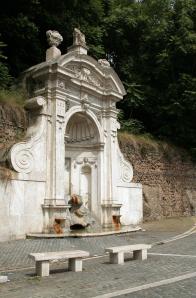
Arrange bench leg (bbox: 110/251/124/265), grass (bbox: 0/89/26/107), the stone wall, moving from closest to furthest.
Answer: bench leg (bbox: 110/251/124/265)
grass (bbox: 0/89/26/107)
the stone wall

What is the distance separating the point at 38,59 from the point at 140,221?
911 centimetres

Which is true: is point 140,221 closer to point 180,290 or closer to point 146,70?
point 146,70

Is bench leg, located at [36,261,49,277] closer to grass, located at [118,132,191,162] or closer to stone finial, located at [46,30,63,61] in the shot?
stone finial, located at [46,30,63,61]

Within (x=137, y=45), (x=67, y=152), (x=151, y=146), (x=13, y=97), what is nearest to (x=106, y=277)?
(x=13, y=97)

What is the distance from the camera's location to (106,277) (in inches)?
280

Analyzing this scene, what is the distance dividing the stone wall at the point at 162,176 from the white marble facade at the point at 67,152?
211cm

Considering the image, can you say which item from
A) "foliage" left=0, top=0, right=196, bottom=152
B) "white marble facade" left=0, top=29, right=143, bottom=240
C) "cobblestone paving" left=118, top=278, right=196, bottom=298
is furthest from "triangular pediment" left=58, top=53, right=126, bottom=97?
"cobblestone paving" left=118, top=278, right=196, bottom=298

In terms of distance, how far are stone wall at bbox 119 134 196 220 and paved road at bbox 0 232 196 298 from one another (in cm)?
876

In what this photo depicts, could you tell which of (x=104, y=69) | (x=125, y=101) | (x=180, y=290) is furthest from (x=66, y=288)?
(x=125, y=101)

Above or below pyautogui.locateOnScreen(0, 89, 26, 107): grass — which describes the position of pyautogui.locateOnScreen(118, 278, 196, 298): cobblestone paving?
below

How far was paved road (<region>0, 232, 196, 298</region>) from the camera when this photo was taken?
5.95m

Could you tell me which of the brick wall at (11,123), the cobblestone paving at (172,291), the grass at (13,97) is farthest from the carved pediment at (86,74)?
the cobblestone paving at (172,291)

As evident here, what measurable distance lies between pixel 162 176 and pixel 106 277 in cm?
1426

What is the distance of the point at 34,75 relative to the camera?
1502cm
